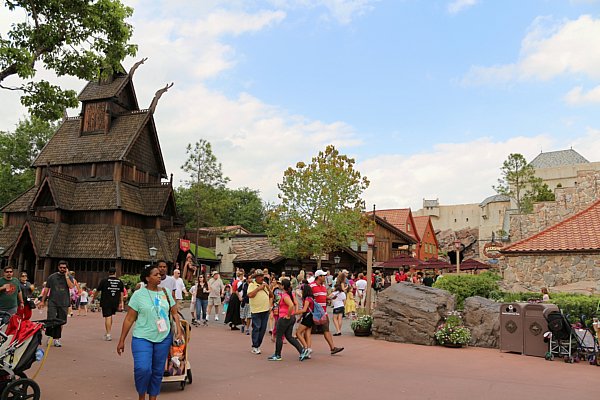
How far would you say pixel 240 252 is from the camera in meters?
42.6

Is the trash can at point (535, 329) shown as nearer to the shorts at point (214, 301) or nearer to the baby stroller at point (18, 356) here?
the shorts at point (214, 301)

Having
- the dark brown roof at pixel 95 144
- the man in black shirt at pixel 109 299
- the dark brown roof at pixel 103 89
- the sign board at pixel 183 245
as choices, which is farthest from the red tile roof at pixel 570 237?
the dark brown roof at pixel 103 89

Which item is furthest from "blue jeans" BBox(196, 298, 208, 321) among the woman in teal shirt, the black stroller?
the woman in teal shirt

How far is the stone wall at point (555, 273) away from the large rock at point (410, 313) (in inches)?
217

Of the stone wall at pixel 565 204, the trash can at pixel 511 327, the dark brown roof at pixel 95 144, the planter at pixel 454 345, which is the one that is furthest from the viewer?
the dark brown roof at pixel 95 144

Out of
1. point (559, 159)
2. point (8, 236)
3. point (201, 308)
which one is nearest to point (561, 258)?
point (201, 308)

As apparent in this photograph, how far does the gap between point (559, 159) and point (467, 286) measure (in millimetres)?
81664

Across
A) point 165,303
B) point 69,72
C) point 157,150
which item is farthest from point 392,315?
point 157,150

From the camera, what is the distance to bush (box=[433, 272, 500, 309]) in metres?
16.5

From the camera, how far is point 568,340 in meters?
11.6

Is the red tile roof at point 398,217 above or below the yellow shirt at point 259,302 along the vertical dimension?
above

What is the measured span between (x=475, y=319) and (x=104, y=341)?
9.72 metres

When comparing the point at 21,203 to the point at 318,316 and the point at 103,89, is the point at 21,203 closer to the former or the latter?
the point at 103,89

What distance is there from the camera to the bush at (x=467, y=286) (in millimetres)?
16531
